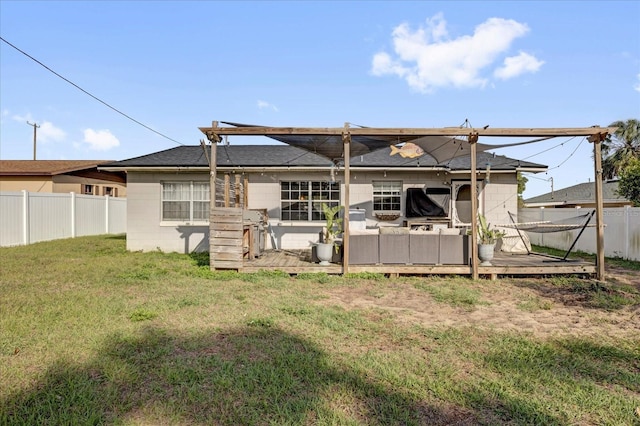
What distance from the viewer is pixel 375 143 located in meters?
8.42

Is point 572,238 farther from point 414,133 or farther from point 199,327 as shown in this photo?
point 199,327

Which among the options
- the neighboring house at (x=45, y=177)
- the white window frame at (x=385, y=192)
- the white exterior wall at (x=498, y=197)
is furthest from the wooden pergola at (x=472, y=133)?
the neighboring house at (x=45, y=177)

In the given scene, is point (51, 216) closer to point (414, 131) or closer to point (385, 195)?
point (385, 195)

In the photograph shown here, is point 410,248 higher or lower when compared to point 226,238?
lower

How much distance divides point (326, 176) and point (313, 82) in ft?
11.4

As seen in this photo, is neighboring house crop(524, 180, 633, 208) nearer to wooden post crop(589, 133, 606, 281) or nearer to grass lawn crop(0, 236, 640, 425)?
wooden post crop(589, 133, 606, 281)

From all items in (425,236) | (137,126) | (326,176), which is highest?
(137,126)

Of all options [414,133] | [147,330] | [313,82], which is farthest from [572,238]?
[147,330]

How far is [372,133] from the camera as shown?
23.7 feet

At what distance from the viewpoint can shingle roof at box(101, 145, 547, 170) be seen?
11.1 meters

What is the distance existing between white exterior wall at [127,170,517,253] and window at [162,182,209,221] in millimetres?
175

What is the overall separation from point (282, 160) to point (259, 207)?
169 centimetres

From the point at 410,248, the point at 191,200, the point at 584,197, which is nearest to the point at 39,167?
the point at 191,200

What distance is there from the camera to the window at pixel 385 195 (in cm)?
1138
